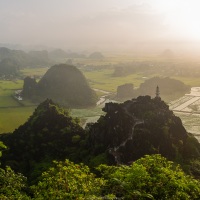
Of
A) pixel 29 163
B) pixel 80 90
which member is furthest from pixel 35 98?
pixel 29 163

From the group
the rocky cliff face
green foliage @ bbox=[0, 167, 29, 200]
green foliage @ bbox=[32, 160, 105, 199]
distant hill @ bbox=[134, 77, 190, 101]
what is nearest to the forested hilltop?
the rocky cliff face

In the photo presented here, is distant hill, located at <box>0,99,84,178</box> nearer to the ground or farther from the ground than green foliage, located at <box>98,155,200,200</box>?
nearer to the ground

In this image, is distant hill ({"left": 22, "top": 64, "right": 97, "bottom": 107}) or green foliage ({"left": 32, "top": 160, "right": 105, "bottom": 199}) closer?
green foliage ({"left": 32, "top": 160, "right": 105, "bottom": 199})

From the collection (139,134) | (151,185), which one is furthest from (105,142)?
(151,185)

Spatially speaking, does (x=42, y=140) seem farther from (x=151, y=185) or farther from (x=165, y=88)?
(x=165, y=88)

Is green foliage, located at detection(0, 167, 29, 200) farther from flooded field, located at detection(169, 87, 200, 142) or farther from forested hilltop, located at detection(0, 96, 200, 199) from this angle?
flooded field, located at detection(169, 87, 200, 142)

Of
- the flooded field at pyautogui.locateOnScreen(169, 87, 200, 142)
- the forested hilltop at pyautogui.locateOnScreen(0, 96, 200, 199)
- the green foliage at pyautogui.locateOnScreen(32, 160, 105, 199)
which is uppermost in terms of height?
the green foliage at pyautogui.locateOnScreen(32, 160, 105, 199)

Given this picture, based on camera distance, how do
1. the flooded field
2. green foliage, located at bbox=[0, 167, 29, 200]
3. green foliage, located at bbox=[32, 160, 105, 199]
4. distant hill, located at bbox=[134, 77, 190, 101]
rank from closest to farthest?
green foliage, located at bbox=[32, 160, 105, 199] → green foliage, located at bbox=[0, 167, 29, 200] → the flooded field → distant hill, located at bbox=[134, 77, 190, 101]
